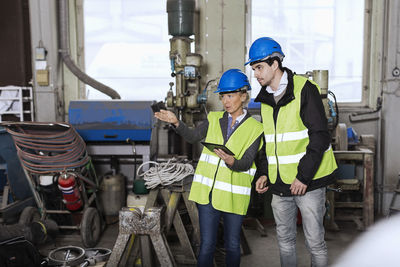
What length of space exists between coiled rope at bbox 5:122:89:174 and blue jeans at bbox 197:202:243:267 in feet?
4.69

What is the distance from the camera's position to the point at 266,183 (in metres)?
2.24

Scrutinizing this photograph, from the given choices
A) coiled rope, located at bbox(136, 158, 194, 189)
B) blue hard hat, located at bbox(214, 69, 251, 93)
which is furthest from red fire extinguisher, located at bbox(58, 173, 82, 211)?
blue hard hat, located at bbox(214, 69, 251, 93)

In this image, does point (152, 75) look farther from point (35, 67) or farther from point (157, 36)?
point (35, 67)

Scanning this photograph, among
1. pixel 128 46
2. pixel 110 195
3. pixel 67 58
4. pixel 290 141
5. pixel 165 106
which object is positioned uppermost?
pixel 128 46

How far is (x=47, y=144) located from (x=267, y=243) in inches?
81.8

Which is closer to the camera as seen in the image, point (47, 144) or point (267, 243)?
point (47, 144)

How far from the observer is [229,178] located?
2.23m

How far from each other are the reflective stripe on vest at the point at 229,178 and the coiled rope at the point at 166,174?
0.60m

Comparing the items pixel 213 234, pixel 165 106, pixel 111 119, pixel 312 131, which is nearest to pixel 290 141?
pixel 312 131

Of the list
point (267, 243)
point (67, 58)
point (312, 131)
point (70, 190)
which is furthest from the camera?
point (67, 58)

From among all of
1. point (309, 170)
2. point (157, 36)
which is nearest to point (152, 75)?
point (157, 36)

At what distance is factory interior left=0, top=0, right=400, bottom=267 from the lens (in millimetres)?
3203

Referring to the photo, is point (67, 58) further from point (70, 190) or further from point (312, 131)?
point (312, 131)

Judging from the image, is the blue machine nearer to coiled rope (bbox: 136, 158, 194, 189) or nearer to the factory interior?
the factory interior
